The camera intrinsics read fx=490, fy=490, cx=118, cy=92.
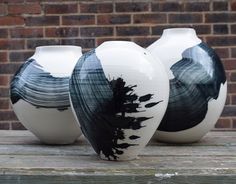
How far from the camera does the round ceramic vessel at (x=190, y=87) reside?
4.11 feet

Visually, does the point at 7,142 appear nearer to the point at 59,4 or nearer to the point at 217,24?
the point at 59,4

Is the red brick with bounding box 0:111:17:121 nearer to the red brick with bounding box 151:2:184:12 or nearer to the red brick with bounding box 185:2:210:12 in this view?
the red brick with bounding box 151:2:184:12

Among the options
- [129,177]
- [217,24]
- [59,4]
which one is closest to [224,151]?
[129,177]

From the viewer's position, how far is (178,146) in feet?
4.34

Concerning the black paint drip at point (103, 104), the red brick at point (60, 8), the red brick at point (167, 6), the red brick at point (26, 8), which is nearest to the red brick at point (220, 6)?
the red brick at point (167, 6)

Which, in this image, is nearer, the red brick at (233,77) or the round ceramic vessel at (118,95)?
the round ceramic vessel at (118,95)

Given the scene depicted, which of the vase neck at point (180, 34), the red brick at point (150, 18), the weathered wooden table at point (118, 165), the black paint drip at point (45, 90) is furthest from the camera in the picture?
the red brick at point (150, 18)

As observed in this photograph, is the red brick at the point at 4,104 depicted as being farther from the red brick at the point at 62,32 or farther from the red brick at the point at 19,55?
the red brick at the point at 62,32

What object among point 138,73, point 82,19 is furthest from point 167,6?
point 138,73

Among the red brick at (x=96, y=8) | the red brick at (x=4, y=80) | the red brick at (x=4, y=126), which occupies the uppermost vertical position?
the red brick at (x=96, y=8)

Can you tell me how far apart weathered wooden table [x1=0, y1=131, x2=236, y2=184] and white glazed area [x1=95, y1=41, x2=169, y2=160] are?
0.24ft

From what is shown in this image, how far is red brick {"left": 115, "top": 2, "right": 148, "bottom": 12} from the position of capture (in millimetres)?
2174

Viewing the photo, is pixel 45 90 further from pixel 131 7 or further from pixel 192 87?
pixel 131 7

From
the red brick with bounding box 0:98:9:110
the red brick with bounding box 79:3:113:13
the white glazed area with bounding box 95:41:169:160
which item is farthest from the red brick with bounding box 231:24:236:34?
the white glazed area with bounding box 95:41:169:160
